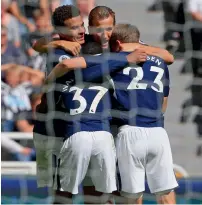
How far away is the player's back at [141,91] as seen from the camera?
3.83 metres

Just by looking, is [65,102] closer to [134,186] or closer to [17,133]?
[134,186]

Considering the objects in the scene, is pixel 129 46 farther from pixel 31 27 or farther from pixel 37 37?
pixel 31 27

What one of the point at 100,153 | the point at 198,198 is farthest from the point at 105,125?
the point at 198,198

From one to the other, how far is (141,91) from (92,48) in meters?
0.28

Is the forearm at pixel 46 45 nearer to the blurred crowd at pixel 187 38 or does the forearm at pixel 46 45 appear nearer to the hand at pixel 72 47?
the hand at pixel 72 47

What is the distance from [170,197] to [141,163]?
210 millimetres

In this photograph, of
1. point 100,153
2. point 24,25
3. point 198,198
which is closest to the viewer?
point 100,153

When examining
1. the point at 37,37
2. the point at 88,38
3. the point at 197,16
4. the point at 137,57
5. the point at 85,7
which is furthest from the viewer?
the point at 37,37

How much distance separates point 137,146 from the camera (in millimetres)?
3830

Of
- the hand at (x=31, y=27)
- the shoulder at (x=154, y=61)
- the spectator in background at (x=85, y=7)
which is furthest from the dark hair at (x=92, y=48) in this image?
the hand at (x=31, y=27)

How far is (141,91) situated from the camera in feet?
12.6

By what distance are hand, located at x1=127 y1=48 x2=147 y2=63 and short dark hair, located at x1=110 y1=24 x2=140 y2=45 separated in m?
0.10

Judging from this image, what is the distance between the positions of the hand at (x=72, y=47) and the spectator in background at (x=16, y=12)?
1.37 m

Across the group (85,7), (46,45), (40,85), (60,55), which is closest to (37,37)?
(40,85)
